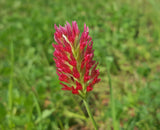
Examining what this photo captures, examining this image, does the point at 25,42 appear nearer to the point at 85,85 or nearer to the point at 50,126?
the point at 50,126

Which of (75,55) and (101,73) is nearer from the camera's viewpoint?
(75,55)

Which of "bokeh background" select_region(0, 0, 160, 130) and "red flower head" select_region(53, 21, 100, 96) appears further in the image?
"bokeh background" select_region(0, 0, 160, 130)

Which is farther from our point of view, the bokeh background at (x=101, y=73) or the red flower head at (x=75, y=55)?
the bokeh background at (x=101, y=73)
